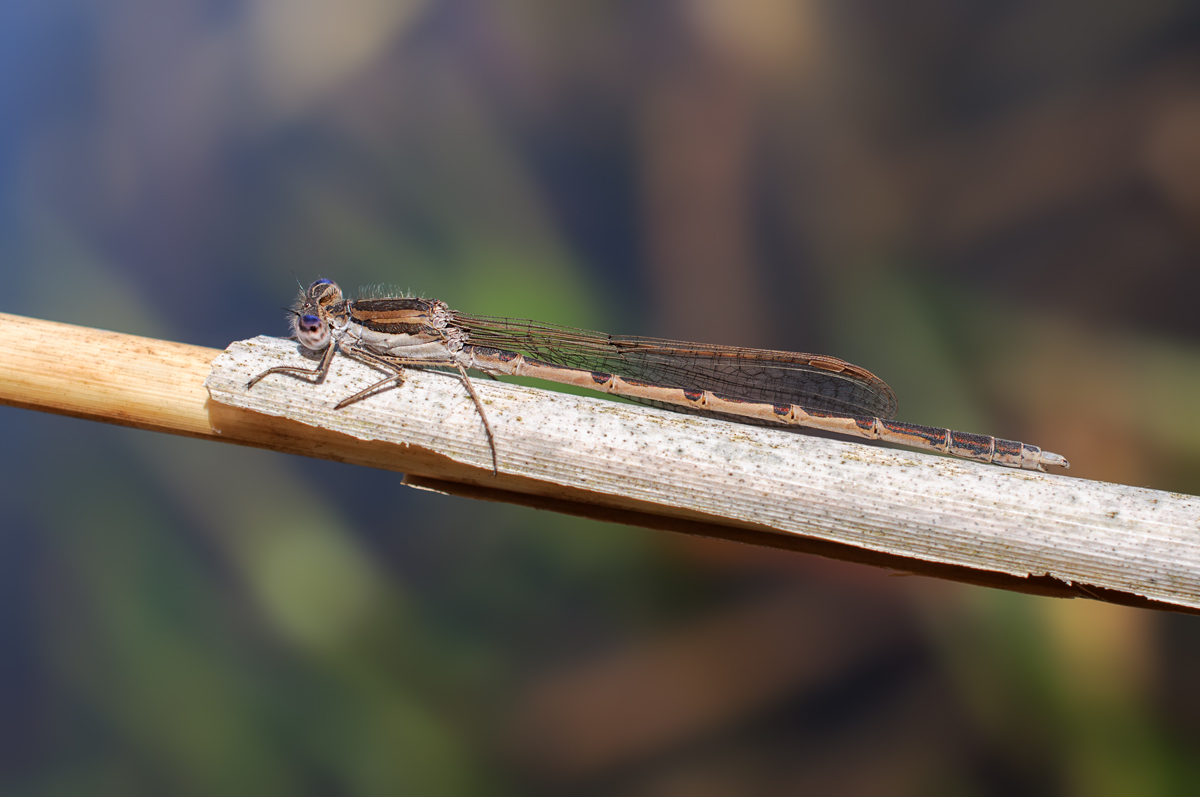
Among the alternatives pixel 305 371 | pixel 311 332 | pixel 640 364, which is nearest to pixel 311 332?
pixel 311 332

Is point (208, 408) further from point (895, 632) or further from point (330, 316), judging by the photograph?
point (895, 632)

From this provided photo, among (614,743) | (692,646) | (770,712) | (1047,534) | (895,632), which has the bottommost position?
(614,743)

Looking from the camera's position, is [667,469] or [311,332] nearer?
[667,469]

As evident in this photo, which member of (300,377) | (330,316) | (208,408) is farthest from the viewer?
(330,316)

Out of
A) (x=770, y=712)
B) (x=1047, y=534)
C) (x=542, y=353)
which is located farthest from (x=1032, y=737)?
(x=542, y=353)

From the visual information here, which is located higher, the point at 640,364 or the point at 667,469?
the point at 640,364

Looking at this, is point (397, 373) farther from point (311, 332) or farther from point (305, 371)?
point (311, 332)

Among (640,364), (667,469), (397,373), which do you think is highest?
(640,364)

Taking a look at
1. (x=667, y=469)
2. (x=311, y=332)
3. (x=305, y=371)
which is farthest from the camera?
(x=311, y=332)

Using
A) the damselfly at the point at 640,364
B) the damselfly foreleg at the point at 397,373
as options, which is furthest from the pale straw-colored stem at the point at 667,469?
the damselfly at the point at 640,364

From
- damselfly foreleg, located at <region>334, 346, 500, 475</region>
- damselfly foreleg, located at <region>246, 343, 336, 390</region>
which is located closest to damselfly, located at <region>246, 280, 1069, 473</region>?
damselfly foreleg, located at <region>334, 346, 500, 475</region>
